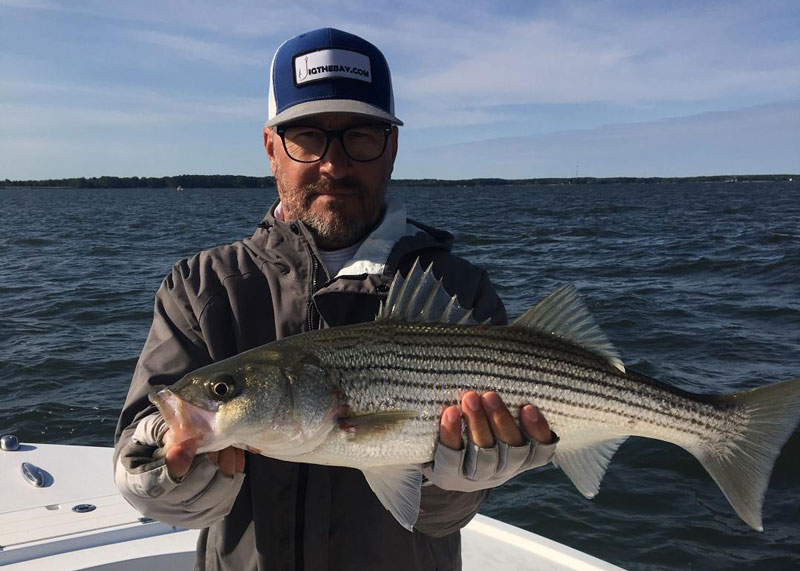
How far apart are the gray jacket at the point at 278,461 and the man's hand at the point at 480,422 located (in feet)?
0.19

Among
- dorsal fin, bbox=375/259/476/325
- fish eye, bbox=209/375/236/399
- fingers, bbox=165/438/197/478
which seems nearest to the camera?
fingers, bbox=165/438/197/478

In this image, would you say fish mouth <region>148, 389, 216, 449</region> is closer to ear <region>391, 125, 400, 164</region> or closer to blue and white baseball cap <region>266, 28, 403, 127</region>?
blue and white baseball cap <region>266, 28, 403, 127</region>

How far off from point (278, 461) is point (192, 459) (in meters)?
0.65

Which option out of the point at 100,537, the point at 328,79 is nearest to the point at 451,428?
the point at 328,79

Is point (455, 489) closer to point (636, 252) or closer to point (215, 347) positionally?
point (215, 347)

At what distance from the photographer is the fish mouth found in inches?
116

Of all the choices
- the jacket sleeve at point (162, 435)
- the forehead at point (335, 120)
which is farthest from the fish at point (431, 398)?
the forehead at point (335, 120)

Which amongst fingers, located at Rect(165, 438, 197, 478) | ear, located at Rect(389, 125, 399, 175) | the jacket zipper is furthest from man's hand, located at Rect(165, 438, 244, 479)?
ear, located at Rect(389, 125, 399, 175)

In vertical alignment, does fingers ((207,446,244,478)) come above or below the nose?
below

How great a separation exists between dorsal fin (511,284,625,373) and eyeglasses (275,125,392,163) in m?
1.29

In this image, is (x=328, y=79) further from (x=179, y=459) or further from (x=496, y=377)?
(x=179, y=459)

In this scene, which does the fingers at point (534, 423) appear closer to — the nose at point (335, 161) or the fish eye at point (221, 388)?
the fish eye at point (221, 388)

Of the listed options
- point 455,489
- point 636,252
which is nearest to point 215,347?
point 455,489

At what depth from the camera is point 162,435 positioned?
3.03m
